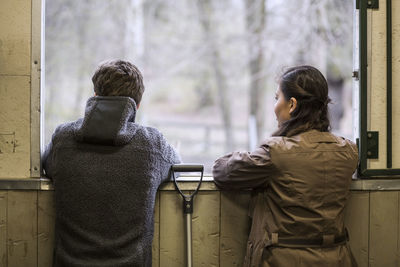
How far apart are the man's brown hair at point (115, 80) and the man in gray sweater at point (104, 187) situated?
0.06 metres

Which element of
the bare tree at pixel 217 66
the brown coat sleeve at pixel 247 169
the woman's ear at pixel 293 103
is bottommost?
the brown coat sleeve at pixel 247 169

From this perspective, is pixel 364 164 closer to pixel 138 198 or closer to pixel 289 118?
pixel 289 118

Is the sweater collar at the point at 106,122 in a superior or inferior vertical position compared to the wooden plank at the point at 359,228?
superior

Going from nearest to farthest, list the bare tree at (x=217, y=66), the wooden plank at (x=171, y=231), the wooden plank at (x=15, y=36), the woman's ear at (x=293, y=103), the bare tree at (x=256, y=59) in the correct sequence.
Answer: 1. the woman's ear at (x=293, y=103)
2. the wooden plank at (x=15, y=36)
3. the wooden plank at (x=171, y=231)
4. the bare tree at (x=256, y=59)
5. the bare tree at (x=217, y=66)

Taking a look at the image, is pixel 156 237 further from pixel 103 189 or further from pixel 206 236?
pixel 103 189

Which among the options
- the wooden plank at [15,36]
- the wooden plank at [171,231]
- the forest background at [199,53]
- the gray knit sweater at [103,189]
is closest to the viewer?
the gray knit sweater at [103,189]

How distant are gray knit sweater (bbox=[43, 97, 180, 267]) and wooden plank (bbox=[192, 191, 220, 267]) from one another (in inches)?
15.1

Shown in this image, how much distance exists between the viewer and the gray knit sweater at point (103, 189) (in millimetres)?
1864

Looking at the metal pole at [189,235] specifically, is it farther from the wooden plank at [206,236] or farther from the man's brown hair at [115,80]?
the man's brown hair at [115,80]

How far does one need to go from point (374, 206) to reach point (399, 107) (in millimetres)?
494

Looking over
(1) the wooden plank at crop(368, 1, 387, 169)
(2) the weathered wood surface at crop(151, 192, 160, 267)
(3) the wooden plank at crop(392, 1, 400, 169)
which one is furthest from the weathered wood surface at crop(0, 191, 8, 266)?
(3) the wooden plank at crop(392, 1, 400, 169)

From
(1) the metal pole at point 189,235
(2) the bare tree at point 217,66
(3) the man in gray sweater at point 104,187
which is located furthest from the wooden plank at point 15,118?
(2) the bare tree at point 217,66

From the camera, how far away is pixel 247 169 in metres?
1.92

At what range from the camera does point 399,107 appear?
2.24 meters
